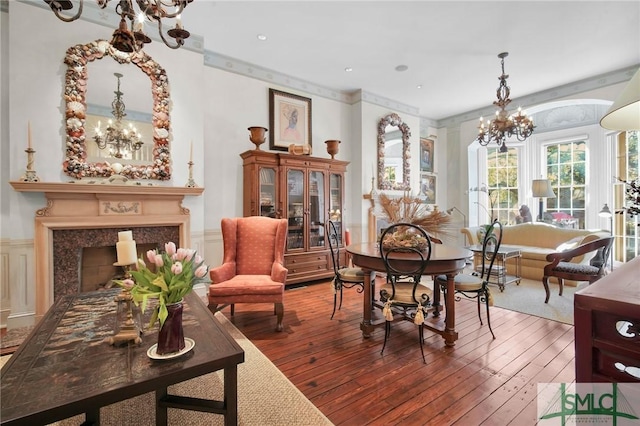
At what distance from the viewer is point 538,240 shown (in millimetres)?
4953

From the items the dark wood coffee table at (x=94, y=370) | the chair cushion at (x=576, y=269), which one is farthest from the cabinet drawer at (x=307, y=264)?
the chair cushion at (x=576, y=269)

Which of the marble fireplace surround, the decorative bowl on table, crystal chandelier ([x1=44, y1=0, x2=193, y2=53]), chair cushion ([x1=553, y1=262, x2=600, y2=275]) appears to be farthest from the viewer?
chair cushion ([x1=553, y1=262, x2=600, y2=275])

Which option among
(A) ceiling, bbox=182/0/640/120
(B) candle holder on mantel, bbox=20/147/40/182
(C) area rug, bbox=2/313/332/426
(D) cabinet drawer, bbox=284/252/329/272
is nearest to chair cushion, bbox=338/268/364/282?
(C) area rug, bbox=2/313/332/426

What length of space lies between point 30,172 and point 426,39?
4.52m

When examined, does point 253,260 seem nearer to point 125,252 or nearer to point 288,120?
point 125,252

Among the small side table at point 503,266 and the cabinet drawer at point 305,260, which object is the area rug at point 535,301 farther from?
the cabinet drawer at point 305,260

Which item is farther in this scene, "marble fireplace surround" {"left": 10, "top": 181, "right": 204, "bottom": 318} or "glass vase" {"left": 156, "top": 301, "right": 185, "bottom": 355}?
"marble fireplace surround" {"left": 10, "top": 181, "right": 204, "bottom": 318}

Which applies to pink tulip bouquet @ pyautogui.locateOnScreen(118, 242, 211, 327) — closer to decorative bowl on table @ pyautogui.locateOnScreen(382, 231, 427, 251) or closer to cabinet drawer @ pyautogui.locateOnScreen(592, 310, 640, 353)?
cabinet drawer @ pyautogui.locateOnScreen(592, 310, 640, 353)

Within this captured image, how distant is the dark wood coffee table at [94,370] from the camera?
100cm

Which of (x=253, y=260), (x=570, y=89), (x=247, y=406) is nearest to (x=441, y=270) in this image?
(x=247, y=406)

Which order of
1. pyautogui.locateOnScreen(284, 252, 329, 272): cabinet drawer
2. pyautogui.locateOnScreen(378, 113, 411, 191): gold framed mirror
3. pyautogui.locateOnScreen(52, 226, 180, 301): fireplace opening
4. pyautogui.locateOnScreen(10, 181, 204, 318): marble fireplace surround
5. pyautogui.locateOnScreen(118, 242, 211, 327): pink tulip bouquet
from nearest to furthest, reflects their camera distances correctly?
pyautogui.locateOnScreen(118, 242, 211, 327): pink tulip bouquet < pyautogui.locateOnScreen(10, 181, 204, 318): marble fireplace surround < pyautogui.locateOnScreen(52, 226, 180, 301): fireplace opening < pyautogui.locateOnScreen(284, 252, 329, 272): cabinet drawer < pyautogui.locateOnScreen(378, 113, 411, 191): gold framed mirror

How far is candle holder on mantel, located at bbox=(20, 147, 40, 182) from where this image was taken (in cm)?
267

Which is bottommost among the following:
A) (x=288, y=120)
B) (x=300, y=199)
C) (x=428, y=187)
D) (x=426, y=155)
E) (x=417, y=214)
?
(x=417, y=214)

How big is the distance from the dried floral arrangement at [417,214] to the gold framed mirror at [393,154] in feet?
9.19
